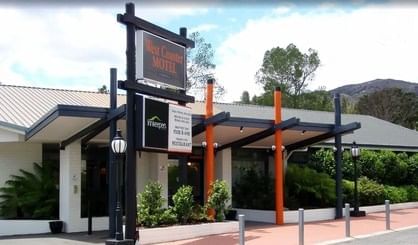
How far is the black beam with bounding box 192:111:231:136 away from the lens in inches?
787

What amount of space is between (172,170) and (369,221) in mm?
7555

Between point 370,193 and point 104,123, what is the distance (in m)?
13.6

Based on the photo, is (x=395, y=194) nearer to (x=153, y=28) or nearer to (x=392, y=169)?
(x=392, y=169)

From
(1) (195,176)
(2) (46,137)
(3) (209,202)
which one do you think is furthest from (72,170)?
(1) (195,176)

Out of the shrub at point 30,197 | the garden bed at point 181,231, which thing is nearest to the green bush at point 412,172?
the garden bed at point 181,231

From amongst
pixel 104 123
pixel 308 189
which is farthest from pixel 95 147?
pixel 308 189

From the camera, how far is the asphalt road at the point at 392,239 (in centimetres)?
1602

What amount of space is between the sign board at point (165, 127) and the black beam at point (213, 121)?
7.61ft

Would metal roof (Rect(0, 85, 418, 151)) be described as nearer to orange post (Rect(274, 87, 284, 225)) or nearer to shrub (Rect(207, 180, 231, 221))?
orange post (Rect(274, 87, 284, 225))

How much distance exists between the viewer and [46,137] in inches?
787

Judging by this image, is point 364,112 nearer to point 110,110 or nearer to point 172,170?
point 172,170

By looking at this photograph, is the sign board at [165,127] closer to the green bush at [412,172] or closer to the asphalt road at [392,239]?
the asphalt road at [392,239]

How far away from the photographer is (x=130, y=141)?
15430 millimetres

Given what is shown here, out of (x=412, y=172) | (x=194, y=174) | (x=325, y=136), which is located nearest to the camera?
(x=194, y=174)
